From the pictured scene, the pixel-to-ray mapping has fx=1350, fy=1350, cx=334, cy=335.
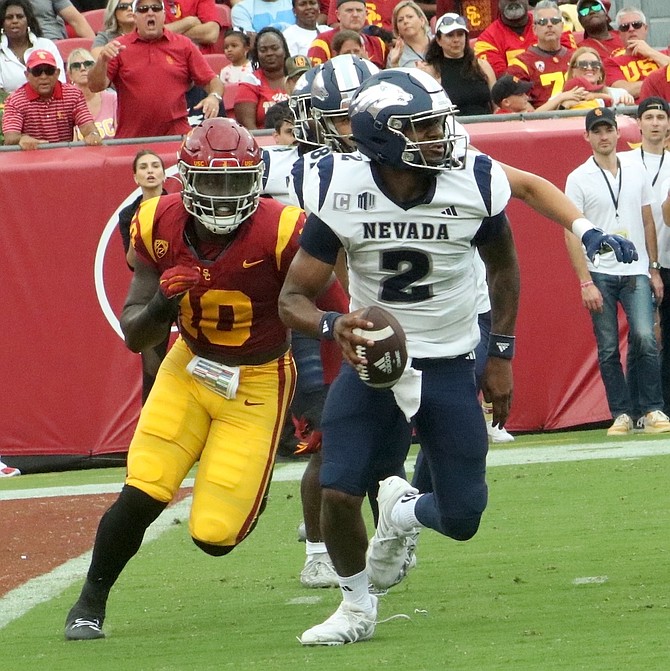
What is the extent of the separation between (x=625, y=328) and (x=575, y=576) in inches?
181

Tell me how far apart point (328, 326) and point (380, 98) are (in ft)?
2.31

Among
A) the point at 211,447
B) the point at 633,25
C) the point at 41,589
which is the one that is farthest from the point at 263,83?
the point at 211,447

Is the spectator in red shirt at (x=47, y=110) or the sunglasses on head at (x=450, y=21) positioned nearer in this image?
the spectator in red shirt at (x=47, y=110)

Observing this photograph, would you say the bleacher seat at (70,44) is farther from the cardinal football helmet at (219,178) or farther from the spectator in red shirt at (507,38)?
the cardinal football helmet at (219,178)

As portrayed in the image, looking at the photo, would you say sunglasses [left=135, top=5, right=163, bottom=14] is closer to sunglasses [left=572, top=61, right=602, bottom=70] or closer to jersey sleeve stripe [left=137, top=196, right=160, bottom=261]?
sunglasses [left=572, top=61, right=602, bottom=70]

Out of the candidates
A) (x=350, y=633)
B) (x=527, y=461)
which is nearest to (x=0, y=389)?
(x=527, y=461)

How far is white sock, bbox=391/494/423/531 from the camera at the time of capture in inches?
172

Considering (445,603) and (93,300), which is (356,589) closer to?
(445,603)

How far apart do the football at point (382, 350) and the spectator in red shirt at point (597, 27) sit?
778cm

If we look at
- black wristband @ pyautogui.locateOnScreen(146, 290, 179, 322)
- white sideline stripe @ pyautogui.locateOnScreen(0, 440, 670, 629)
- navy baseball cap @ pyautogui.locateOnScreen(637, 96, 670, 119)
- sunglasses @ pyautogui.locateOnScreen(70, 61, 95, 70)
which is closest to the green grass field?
white sideline stripe @ pyautogui.locateOnScreen(0, 440, 670, 629)

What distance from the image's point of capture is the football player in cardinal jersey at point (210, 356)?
4340mm

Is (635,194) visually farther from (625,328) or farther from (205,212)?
(205,212)

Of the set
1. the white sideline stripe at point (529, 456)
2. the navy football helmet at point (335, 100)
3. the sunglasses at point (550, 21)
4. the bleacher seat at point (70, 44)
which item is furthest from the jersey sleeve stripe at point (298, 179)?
the bleacher seat at point (70, 44)

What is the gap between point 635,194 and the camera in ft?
28.8
